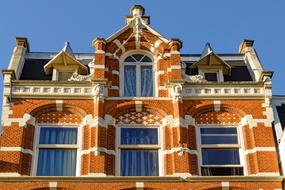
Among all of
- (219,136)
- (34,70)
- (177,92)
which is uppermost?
(34,70)

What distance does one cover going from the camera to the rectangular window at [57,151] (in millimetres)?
22719

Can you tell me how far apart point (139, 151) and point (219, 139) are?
3068 millimetres

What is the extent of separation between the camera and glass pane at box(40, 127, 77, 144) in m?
23.5

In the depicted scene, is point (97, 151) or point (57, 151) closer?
point (97, 151)

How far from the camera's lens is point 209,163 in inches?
907

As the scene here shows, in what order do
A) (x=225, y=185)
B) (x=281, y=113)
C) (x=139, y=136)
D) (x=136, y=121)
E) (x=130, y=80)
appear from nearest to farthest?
(x=225, y=185) < (x=139, y=136) < (x=136, y=121) < (x=281, y=113) < (x=130, y=80)

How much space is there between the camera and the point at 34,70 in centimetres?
2722

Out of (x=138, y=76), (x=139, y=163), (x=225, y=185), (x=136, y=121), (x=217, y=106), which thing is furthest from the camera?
(x=138, y=76)

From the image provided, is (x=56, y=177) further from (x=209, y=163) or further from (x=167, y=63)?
(x=167, y=63)

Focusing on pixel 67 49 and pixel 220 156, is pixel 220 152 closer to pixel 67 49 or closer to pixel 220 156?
pixel 220 156

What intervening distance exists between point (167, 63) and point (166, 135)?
3.80 metres

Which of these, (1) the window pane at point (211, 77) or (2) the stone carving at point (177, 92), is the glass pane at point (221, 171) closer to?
(2) the stone carving at point (177, 92)

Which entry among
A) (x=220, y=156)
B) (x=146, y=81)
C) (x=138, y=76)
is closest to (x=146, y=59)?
(x=138, y=76)

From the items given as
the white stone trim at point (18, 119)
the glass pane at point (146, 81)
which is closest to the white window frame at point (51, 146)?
the white stone trim at point (18, 119)
